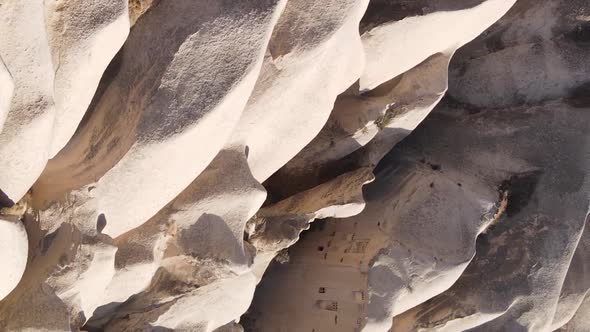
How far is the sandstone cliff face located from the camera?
5.50 ft

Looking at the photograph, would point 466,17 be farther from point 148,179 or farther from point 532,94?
point 148,179

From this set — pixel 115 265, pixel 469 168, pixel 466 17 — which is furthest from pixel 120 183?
pixel 469 168

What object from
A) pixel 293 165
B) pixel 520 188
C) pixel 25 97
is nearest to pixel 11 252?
pixel 25 97

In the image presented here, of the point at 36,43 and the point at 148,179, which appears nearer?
the point at 36,43

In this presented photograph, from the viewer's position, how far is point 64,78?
1557 mm

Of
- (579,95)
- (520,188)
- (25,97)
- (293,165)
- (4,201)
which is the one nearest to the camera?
(25,97)

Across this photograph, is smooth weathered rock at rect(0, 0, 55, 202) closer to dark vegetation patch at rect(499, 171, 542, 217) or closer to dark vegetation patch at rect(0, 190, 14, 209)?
dark vegetation patch at rect(0, 190, 14, 209)

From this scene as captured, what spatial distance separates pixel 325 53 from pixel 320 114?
26cm

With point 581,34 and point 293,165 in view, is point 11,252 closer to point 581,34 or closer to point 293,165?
point 293,165

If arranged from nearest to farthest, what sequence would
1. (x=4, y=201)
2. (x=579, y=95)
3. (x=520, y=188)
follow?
1. (x=4, y=201)
2. (x=520, y=188)
3. (x=579, y=95)

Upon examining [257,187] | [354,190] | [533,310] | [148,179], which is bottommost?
[533,310]

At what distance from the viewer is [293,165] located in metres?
2.65

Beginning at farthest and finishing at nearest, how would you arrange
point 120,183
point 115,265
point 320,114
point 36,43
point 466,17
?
point 466,17
point 320,114
point 115,265
point 120,183
point 36,43

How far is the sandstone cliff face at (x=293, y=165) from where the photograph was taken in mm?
1676
